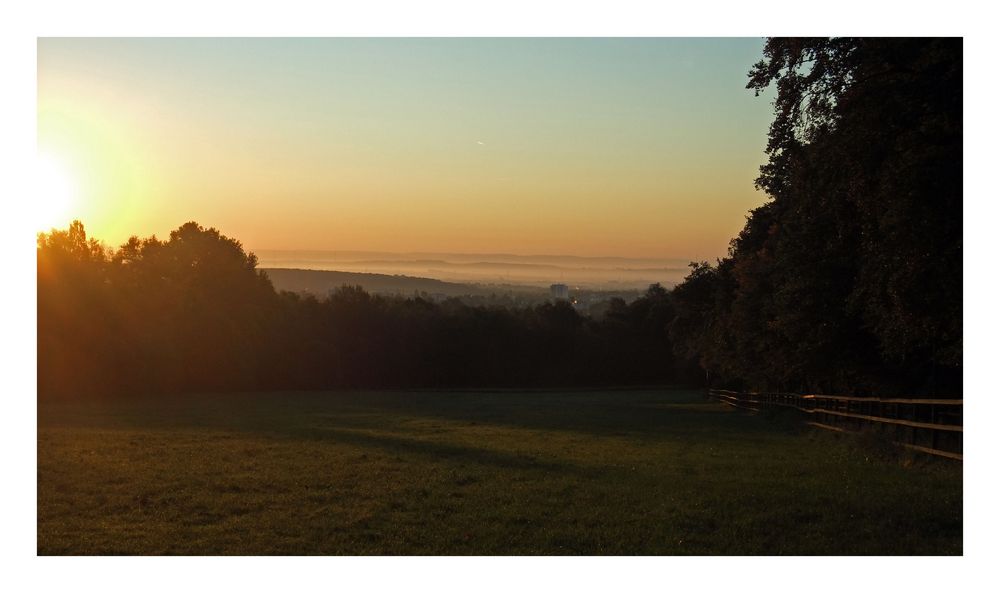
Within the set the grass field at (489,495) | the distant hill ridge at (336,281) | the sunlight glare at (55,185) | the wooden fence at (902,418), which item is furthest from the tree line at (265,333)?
the sunlight glare at (55,185)

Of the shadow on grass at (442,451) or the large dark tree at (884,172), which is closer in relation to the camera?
the large dark tree at (884,172)

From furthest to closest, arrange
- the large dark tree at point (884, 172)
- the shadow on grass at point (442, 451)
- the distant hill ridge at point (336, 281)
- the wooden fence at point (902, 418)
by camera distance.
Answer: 1. the distant hill ridge at point (336, 281)
2. the shadow on grass at point (442, 451)
3. the wooden fence at point (902, 418)
4. the large dark tree at point (884, 172)

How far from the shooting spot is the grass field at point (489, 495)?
10.5 metres

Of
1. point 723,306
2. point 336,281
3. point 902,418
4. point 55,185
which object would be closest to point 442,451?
point 55,185

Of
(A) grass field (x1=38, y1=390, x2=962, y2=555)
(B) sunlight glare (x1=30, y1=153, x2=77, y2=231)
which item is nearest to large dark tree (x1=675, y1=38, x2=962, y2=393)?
(A) grass field (x1=38, y1=390, x2=962, y2=555)

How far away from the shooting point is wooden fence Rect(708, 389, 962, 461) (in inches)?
634

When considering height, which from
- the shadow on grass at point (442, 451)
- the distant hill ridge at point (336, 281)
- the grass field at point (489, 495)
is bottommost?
the shadow on grass at point (442, 451)

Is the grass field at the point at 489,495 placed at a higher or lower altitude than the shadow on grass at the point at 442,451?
higher

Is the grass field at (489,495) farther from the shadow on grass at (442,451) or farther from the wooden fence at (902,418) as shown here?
the wooden fence at (902,418)

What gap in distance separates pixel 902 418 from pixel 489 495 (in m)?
10.8

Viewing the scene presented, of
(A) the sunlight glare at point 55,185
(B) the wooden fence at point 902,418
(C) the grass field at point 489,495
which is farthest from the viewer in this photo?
(A) the sunlight glare at point 55,185

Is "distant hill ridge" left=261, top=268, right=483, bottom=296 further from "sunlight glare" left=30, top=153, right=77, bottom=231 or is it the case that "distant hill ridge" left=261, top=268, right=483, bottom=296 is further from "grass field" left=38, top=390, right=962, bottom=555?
"grass field" left=38, top=390, right=962, bottom=555

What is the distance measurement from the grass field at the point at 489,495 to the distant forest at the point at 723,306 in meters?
3.87

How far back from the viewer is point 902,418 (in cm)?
1981
